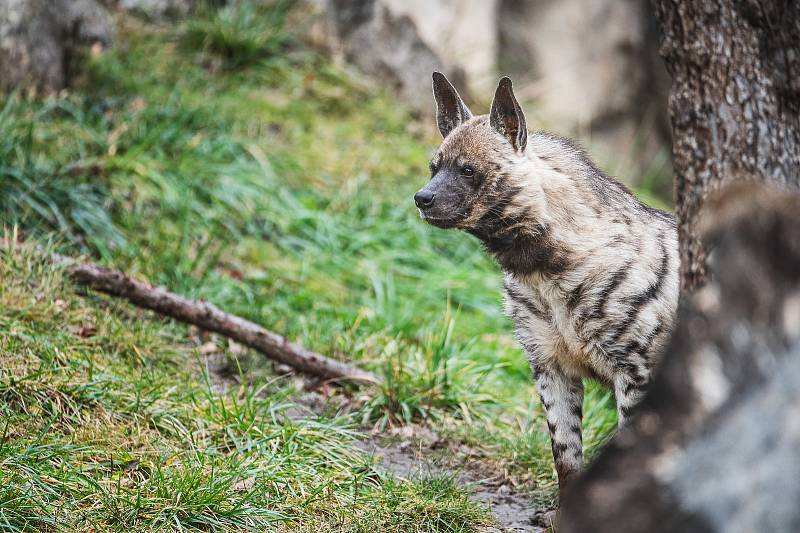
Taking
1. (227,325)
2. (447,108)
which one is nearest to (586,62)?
(447,108)

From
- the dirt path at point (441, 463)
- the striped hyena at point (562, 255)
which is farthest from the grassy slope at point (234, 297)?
the striped hyena at point (562, 255)

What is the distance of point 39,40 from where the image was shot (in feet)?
21.1

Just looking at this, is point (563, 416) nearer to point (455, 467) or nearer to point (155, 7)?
point (455, 467)

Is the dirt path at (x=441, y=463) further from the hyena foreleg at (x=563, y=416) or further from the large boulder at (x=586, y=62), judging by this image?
the large boulder at (x=586, y=62)

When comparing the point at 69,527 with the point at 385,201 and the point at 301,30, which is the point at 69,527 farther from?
the point at 301,30

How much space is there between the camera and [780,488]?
4.35 ft

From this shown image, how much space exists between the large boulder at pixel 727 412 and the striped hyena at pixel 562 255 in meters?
2.04

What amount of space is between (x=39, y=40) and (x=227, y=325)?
127 inches

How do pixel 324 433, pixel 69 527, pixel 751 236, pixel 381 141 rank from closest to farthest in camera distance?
pixel 751 236 → pixel 69 527 → pixel 324 433 → pixel 381 141

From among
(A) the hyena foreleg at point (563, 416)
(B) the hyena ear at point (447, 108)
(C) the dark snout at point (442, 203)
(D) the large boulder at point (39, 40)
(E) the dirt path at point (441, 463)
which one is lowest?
(E) the dirt path at point (441, 463)

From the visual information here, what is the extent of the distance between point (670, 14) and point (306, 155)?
177 inches

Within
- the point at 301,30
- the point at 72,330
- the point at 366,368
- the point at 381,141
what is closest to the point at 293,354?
the point at 366,368

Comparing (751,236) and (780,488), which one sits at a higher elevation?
(751,236)

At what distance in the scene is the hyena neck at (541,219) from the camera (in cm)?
362
